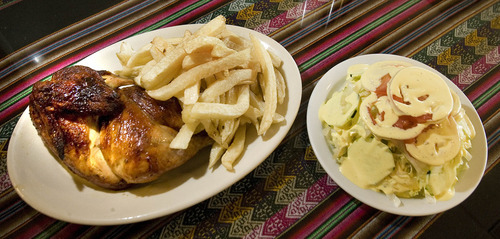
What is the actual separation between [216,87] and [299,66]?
30.7 inches

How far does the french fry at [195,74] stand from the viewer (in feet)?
4.72

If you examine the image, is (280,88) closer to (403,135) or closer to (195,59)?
(195,59)

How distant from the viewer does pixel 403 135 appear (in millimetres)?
1286

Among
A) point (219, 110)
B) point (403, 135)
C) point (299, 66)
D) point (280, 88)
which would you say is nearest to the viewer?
point (403, 135)

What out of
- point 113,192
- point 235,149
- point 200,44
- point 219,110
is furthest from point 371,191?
point 113,192

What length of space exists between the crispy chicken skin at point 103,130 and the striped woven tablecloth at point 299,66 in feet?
1.05

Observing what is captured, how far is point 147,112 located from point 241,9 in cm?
128

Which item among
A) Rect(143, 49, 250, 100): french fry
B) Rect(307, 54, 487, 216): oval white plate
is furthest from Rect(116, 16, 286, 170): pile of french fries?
Rect(307, 54, 487, 216): oval white plate

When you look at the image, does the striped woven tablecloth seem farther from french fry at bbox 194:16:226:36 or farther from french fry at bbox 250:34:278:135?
french fry at bbox 194:16:226:36

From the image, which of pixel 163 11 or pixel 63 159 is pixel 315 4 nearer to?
pixel 163 11

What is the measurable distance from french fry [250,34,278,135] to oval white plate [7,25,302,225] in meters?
0.10

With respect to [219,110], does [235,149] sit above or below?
below

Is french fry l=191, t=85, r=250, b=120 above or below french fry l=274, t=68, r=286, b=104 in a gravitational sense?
above

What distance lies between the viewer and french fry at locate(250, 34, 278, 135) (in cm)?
147
